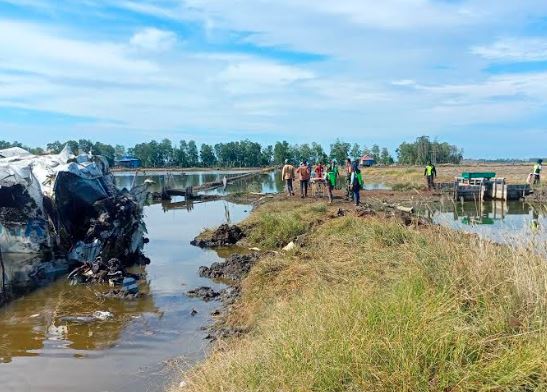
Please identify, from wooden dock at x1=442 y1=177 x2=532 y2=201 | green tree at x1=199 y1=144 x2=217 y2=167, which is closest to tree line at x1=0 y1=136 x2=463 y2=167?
green tree at x1=199 y1=144 x2=217 y2=167

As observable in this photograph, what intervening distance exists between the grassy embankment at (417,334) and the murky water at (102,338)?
167 cm

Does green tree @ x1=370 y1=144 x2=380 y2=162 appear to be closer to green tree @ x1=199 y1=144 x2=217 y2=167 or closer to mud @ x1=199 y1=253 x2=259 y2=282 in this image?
green tree @ x1=199 y1=144 x2=217 y2=167

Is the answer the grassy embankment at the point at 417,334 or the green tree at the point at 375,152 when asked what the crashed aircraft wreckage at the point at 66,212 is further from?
the green tree at the point at 375,152

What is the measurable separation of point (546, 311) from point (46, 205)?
11829 mm

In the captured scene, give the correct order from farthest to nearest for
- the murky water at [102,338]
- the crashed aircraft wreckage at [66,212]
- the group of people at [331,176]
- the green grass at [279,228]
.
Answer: the group of people at [331,176] → the green grass at [279,228] → the crashed aircraft wreckage at [66,212] → the murky water at [102,338]

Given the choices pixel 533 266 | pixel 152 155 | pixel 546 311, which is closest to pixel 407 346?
pixel 546 311

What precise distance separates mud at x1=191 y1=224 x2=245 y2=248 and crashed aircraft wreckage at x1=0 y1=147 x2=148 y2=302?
227 cm

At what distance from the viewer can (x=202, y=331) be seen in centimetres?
793

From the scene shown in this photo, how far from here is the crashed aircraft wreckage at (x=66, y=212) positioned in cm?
1179

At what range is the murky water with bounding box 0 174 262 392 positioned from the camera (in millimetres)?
6297

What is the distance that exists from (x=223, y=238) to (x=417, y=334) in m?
12.7

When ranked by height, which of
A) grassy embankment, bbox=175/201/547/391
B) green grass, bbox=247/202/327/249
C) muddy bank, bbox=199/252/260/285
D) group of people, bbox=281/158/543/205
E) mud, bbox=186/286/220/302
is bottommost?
mud, bbox=186/286/220/302

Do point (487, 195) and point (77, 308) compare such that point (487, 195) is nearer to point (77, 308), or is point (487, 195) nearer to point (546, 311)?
point (77, 308)

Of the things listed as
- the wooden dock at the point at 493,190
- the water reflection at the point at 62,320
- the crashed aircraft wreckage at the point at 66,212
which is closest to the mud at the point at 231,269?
the water reflection at the point at 62,320
